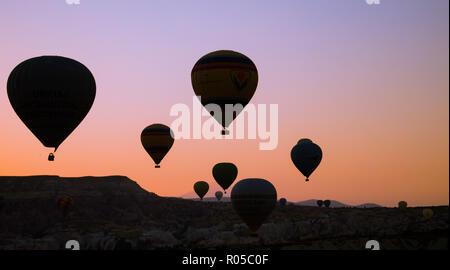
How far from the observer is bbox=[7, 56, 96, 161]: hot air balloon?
41156 mm

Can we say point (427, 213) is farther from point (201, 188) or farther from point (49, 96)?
point (49, 96)

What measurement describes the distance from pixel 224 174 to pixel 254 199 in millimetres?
36701

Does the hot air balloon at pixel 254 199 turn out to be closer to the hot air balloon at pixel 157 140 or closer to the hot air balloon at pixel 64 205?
the hot air balloon at pixel 157 140

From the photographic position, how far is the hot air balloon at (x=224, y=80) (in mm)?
47094

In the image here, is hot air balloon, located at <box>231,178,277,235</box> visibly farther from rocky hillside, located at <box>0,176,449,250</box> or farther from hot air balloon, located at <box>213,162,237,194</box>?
hot air balloon, located at <box>213,162,237,194</box>

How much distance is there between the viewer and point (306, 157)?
232 ft

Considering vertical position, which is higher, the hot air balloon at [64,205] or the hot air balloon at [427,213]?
the hot air balloon at [64,205]

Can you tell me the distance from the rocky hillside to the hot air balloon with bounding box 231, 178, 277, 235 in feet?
10.1

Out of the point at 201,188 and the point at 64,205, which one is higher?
the point at 201,188

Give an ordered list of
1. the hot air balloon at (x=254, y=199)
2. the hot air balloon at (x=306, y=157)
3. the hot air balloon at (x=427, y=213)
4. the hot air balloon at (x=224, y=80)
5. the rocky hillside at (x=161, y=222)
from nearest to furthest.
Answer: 1. the hot air balloon at (x=224, y=80)
2. the hot air balloon at (x=254, y=199)
3. the rocky hillside at (x=161, y=222)
4. the hot air balloon at (x=306, y=157)
5. the hot air balloon at (x=427, y=213)

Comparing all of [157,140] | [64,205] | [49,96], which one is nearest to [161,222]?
[64,205]

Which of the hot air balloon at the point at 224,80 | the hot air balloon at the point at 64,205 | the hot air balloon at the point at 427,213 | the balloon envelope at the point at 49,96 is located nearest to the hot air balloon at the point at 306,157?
the hot air balloon at the point at 427,213

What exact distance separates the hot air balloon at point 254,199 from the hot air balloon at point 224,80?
11.0 m

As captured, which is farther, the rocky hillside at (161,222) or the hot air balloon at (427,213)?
the hot air balloon at (427,213)
